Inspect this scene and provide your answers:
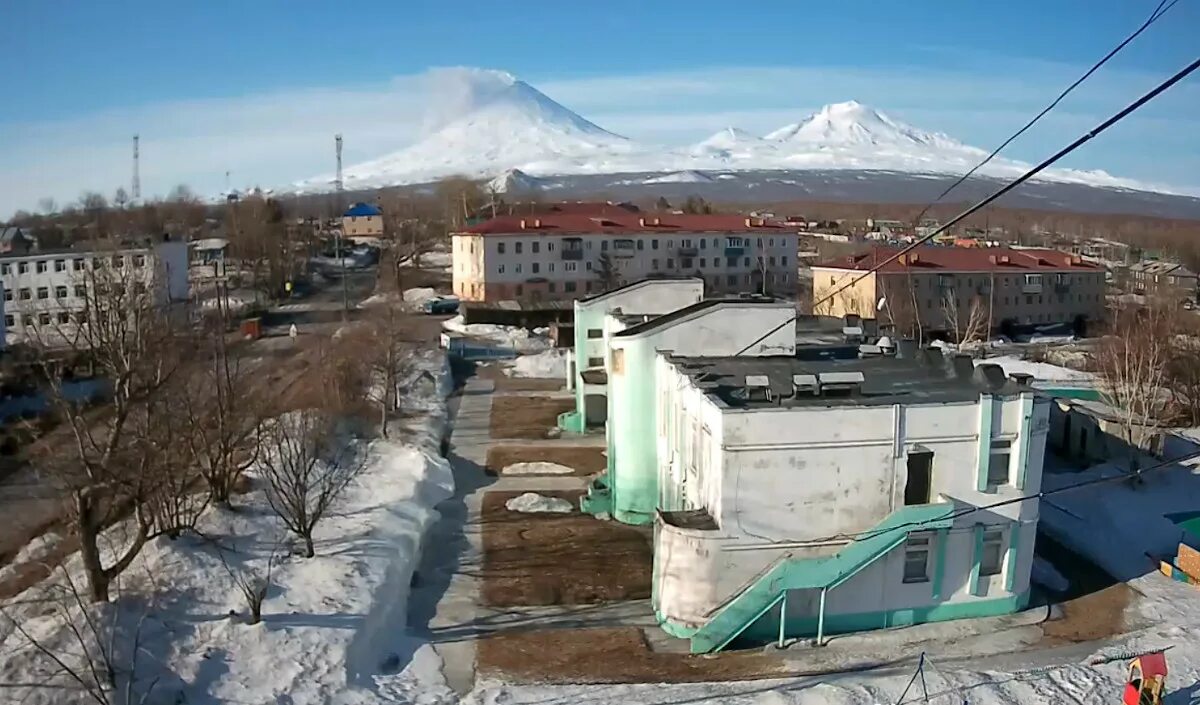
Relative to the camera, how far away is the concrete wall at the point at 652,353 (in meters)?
16.5

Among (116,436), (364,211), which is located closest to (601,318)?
(116,436)

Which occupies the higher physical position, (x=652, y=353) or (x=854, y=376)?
(x=854, y=376)

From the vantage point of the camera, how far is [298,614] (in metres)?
12.0

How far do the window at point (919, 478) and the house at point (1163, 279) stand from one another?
41111 mm

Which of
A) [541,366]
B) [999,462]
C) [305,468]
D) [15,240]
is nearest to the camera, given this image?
[999,462]

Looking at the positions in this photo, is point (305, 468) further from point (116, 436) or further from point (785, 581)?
point (785, 581)

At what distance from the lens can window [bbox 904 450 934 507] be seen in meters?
12.5

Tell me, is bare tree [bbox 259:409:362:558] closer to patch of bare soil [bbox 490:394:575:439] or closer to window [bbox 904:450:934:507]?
patch of bare soil [bbox 490:394:575:439]

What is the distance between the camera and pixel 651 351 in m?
16.6

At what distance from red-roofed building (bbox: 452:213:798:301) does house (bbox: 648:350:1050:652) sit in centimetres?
3484

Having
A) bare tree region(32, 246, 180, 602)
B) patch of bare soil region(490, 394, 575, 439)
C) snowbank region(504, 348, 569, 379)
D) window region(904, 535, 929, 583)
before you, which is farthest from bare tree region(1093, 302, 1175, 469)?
bare tree region(32, 246, 180, 602)

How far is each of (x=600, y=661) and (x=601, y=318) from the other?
1253cm

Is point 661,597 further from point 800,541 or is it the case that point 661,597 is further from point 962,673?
point 962,673

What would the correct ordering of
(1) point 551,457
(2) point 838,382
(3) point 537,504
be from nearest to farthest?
(2) point 838,382 → (3) point 537,504 → (1) point 551,457
